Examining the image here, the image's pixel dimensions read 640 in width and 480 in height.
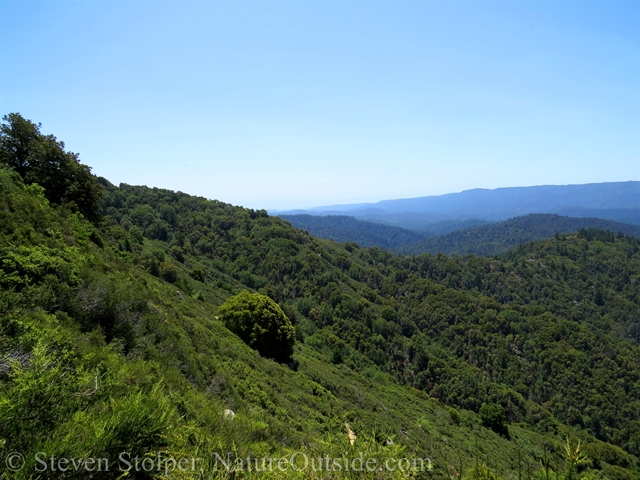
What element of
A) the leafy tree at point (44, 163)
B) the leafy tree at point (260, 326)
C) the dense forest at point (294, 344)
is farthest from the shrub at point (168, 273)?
the leafy tree at point (44, 163)

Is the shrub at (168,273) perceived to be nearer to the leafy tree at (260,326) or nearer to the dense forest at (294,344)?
the dense forest at (294,344)

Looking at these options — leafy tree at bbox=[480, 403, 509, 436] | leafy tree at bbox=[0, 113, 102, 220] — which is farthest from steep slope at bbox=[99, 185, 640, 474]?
leafy tree at bbox=[0, 113, 102, 220]

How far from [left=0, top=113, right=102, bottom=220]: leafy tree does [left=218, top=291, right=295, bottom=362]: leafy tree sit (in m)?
13.2

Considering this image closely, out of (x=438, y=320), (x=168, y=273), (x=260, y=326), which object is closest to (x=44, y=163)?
(x=260, y=326)

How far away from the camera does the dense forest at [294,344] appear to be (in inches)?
193

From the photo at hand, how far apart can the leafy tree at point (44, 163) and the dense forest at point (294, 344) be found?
0.36 ft

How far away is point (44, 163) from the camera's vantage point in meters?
17.4

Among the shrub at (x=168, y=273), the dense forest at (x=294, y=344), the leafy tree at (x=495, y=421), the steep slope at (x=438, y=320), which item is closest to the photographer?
the dense forest at (x=294, y=344)

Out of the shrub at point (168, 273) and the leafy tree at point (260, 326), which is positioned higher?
the shrub at point (168, 273)

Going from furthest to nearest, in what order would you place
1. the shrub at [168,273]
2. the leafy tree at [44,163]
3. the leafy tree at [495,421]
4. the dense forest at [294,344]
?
the leafy tree at [495,421] < the shrub at [168,273] < the leafy tree at [44,163] < the dense forest at [294,344]

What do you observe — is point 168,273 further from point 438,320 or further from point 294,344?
point 438,320

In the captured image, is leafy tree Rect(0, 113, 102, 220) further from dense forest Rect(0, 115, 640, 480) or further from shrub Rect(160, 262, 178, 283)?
shrub Rect(160, 262, 178, 283)

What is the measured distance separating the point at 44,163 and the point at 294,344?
26.6 m

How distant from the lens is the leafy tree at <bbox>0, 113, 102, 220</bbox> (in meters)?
16.6
